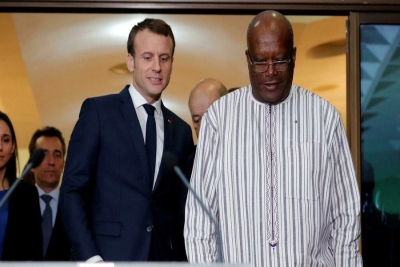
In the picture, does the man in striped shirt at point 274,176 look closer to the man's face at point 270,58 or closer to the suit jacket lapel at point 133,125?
the man's face at point 270,58

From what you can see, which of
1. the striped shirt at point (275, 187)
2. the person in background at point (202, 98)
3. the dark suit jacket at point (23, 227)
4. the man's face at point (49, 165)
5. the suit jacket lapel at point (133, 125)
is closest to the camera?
the striped shirt at point (275, 187)

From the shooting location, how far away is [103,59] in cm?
701

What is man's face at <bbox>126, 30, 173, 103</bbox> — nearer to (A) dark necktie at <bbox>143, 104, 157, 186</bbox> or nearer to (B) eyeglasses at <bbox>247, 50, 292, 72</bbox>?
(A) dark necktie at <bbox>143, 104, 157, 186</bbox>

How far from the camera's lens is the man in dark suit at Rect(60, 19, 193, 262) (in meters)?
3.48

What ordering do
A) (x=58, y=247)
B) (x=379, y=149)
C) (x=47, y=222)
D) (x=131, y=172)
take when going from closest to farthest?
(x=131, y=172) < (x=379, y=149) < (x=58, y=247) < (x=47, y=222)

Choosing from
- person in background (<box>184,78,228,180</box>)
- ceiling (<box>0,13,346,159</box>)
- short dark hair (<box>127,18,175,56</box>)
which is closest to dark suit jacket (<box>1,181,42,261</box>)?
person in background (<box>184,78,228,180</box>)

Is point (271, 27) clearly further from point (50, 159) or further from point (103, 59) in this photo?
point (103, 59)

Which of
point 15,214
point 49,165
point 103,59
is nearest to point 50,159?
point 49,165

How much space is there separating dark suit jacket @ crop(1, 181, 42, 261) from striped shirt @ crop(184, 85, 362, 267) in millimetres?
1319

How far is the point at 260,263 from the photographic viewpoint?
3098 mm

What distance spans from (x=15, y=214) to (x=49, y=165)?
5.30ft

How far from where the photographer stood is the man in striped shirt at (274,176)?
312 cm

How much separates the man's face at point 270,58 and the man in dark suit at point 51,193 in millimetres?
2268

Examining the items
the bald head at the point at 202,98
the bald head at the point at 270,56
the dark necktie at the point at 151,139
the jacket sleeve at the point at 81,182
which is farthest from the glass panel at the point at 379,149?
the jacket sleeve at the point at 81,182
